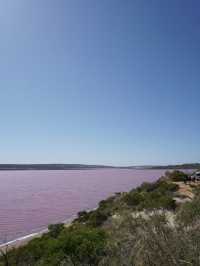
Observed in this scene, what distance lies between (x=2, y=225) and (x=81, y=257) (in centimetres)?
1332

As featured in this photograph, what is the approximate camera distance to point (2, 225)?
19.5m

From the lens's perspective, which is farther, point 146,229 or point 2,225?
point 2,225

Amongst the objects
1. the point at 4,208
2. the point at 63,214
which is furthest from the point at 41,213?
the point at 4,208

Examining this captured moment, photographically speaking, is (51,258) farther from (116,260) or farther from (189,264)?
(189,264)

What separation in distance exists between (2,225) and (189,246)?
60.2 feet

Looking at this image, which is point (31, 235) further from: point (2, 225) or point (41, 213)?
point (41, 213)

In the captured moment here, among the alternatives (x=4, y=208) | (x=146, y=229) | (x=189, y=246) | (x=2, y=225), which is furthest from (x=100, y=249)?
(x=4, y=208)

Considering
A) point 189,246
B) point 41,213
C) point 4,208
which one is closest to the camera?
point 189,246

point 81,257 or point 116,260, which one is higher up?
point 116,260

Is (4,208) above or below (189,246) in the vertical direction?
below

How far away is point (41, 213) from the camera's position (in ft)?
81.1

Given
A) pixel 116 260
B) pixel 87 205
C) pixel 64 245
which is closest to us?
pixel 116 260

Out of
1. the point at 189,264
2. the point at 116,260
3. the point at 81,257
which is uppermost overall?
the point at 189,264

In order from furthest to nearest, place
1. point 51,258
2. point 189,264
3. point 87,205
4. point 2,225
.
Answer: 1. point 87,205
2. point 2,225
3. point 51,258
4. point 189,264
